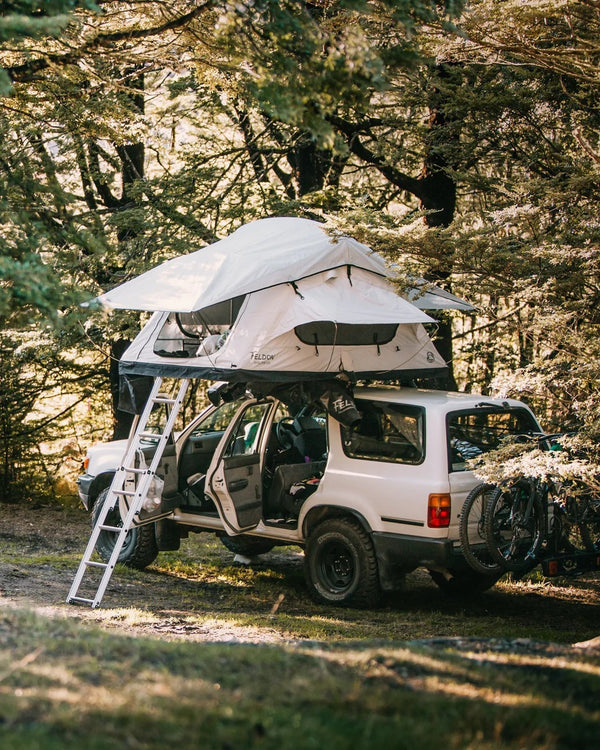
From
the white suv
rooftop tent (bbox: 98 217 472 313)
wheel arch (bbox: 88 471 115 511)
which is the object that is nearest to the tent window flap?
rooftop tent (bbox: 98 217 472 313)

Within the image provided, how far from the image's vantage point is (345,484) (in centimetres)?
877

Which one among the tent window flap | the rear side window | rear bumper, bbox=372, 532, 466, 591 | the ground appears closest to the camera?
the ground

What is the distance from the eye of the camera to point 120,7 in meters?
9.88

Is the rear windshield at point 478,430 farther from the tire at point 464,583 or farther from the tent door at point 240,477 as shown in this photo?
the tent door at point 240,477

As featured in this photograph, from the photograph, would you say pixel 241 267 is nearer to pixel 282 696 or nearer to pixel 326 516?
pixel 326 516

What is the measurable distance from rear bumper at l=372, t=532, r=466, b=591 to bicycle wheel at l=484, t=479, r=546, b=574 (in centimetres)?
42

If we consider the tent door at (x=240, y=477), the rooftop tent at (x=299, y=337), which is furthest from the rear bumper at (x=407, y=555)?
the rooftop tent at (x=299, y=337)

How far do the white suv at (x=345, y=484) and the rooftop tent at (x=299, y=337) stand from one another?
0.55 meters

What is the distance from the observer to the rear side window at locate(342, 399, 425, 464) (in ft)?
27.9

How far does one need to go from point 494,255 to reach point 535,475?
2.21 meters

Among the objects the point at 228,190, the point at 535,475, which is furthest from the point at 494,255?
the point at 228,190

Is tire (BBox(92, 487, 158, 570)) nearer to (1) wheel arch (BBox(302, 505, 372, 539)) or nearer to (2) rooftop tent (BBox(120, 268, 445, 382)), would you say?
(2) rooftop tent (BBox(120, 268, 445, 382))

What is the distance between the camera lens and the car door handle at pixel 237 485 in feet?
30.2

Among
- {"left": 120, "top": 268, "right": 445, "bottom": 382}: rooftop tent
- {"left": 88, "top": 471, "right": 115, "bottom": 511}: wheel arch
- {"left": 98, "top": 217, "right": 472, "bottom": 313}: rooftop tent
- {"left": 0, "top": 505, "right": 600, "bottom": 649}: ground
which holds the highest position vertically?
{"left": 98, "top": 217, "right": 472, "bottom": 313}: rooftop tent
